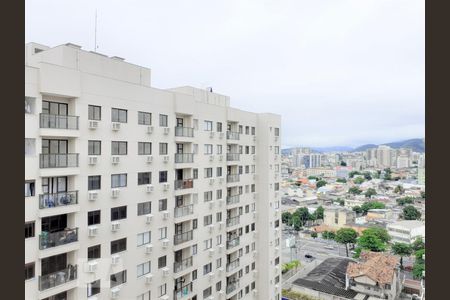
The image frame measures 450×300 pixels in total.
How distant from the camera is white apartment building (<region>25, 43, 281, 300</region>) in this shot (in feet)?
21.3

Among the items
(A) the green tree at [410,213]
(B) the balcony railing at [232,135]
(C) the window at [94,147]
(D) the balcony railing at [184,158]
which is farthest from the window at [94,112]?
(A) the green tree at [410,213]

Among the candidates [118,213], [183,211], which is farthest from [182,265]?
[118,213]

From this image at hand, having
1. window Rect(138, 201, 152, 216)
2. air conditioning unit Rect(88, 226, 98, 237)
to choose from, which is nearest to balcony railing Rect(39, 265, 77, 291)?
air conditioning unit Rect(88, 226, 98, 237)

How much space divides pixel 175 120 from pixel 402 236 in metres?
28.2

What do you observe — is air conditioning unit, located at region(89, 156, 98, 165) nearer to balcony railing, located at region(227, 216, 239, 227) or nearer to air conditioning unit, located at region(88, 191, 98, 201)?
air conditioning unit, located at region(88, 191, 98, 201)

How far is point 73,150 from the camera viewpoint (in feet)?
23.2

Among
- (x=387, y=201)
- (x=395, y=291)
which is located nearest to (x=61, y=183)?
(x=395, y=291)

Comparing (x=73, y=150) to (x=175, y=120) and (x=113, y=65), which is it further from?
(x=175, y=120)

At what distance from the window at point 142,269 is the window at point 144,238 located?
620mm

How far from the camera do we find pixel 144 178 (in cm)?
878

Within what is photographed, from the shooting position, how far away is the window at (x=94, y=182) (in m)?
7.37

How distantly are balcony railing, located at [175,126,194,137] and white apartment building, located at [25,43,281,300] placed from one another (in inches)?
1.5

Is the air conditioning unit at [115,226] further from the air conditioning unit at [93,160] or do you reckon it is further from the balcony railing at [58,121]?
the balcony railing at [58,121]

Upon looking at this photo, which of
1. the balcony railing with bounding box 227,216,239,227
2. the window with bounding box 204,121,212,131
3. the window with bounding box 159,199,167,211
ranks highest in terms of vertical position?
the window with bounding box 204,121,212,131
